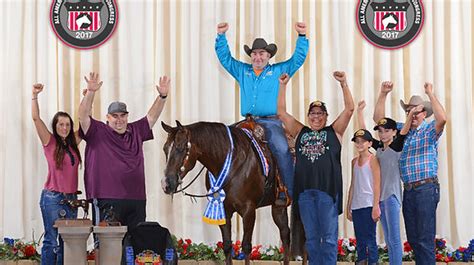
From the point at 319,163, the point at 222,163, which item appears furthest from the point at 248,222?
the point at 319,163

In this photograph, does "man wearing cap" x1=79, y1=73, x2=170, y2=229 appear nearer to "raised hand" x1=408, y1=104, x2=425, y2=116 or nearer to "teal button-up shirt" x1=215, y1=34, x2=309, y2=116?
"teal button-up shirt" x1=215, y1=34, x2=309, y2=116

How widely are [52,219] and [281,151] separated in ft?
6.42

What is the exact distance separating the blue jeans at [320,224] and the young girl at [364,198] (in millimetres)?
529

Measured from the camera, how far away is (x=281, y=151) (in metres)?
6.64

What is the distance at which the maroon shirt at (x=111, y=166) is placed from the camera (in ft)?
20.8

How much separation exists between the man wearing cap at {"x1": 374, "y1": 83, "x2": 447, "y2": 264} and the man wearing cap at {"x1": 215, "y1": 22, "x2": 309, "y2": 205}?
1.00 metres

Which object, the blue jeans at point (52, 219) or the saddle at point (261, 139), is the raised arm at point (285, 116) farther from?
the blue jeans at point (52, 219)

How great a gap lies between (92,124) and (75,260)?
1133 mm

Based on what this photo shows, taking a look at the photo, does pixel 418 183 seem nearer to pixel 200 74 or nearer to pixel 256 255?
pixel 256 255

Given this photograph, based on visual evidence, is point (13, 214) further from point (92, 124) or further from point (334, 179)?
point (334, 179)

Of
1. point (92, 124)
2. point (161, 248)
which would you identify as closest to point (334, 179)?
point (161, 248)

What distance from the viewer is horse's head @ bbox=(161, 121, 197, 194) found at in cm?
591

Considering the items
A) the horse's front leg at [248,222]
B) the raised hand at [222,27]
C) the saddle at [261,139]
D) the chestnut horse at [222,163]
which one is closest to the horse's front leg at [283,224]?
the saddle at [261,139]

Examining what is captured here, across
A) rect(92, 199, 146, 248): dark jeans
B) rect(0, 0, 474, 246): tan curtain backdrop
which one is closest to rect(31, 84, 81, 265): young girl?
rect(92, 199, 146, 248): dark jeans
